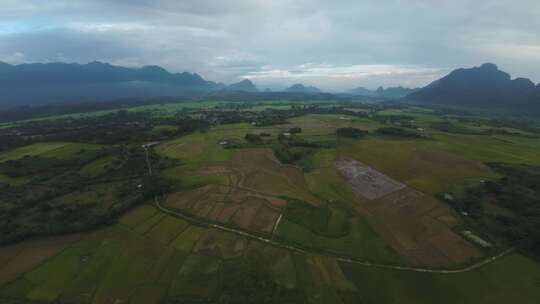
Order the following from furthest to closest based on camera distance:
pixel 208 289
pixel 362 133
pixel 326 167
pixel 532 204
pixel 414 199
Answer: pixel 362 133
pixel 326 167
pixel 414 199
pixel 532 204
pixel 208 289

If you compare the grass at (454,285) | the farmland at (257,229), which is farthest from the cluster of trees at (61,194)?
the grass at (454,285)

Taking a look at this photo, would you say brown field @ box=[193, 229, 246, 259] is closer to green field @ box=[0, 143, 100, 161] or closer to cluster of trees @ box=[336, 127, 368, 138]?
green field @ box=[0, 143, 100, 161]

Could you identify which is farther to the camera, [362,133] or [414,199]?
[362,133]

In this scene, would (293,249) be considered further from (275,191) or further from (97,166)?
(97,166)

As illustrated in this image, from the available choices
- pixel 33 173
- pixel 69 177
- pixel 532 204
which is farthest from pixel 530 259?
pixel 33 173

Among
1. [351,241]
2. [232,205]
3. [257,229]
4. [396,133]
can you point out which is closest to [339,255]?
[351,241]

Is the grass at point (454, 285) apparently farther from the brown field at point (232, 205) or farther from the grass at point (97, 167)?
the grass at point (97, 167)
